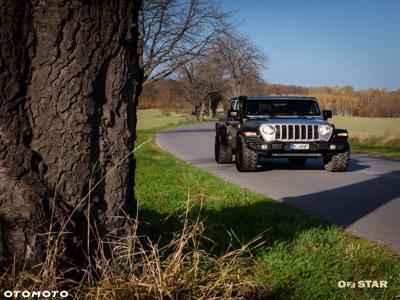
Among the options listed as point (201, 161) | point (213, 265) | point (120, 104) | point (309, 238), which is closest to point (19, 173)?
point (120, 104)

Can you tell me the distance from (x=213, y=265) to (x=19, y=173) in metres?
1.36

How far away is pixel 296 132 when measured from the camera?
481 inches

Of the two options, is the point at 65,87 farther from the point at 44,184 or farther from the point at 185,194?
the point at 185,194

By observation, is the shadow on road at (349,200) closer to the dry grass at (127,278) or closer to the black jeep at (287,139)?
the black jeep at (287,139)

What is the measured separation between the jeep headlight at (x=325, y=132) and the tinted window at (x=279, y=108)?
3.59ft

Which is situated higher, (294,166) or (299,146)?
(299,146)

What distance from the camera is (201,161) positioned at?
1552cm

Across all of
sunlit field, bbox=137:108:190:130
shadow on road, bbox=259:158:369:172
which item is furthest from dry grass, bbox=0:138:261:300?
sunlit field, bbox=137:108:190:130

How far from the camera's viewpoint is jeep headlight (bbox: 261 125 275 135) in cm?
1207

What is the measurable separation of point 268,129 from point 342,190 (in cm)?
323

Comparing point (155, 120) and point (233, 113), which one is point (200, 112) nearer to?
point (155, 120)

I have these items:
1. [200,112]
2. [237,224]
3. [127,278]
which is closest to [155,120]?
[200,112]

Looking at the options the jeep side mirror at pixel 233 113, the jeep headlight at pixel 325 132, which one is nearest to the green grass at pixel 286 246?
the jeep headlight at pixel 325 132

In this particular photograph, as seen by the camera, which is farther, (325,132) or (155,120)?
(155,120)
